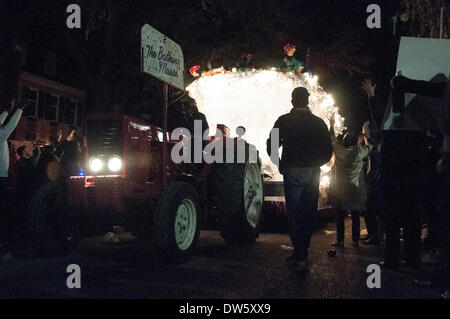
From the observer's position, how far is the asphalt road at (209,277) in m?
3.77

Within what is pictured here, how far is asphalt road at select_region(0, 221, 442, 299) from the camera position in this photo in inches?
148

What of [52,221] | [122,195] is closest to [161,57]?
[122,195]

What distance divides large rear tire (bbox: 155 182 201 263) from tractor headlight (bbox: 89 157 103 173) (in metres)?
0.94

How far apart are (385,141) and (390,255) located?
1.28 meters

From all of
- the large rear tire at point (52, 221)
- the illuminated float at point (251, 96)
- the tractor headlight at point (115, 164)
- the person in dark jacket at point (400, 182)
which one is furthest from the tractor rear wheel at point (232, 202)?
the illuminated float at point (251, 96)

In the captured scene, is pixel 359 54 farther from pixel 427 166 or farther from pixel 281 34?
pixel 427 166

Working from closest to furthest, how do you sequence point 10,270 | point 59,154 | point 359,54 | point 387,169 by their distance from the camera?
point 10,270 → point 387,169 → point 59,154 → point 359,54

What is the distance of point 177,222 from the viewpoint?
545 cm

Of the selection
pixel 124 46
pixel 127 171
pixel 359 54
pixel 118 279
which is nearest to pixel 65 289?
pixel 118 279

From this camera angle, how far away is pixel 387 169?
511 cm

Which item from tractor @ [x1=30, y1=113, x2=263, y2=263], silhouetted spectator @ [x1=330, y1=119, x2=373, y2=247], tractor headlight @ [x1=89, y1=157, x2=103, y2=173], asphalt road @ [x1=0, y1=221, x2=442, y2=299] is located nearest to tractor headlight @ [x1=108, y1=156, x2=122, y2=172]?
tractor @ [x1=30, y1=113, x2=263, y2=263]

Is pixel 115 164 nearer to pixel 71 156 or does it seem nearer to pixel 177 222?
pixel 177 222

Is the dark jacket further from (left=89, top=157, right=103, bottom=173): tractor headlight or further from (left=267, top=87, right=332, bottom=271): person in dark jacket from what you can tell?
(left=89, top=157, right=103, bottom=173): tractor headlight

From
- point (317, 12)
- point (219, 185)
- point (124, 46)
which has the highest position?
point (317, 12)
